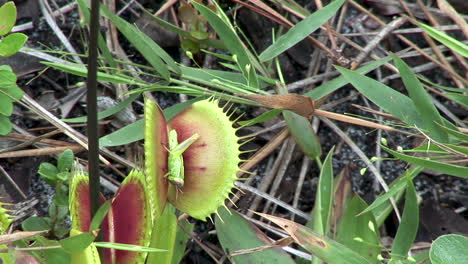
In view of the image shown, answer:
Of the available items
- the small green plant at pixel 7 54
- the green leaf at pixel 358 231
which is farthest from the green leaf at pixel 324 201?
the small green plant at pixel 7 54

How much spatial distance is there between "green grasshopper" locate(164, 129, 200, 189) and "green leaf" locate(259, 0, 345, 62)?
0.54m

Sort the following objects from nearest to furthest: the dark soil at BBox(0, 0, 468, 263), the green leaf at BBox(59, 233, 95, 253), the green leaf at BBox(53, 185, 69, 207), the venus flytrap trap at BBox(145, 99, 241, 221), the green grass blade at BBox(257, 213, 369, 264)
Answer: the green leaf at BBox(59, 233, 95, 253), the venus flytrap trap at BBox(145, 99, 241, 221), the green grass blade at BBox(257, 213, 369, 264), the green leaf at BBox(53, 185, 69, 207), the dark soil at BBox(0, 0, 468, 263)

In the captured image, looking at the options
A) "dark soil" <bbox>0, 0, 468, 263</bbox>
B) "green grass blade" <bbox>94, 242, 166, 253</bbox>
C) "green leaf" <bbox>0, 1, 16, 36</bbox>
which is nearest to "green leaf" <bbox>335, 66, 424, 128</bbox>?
"dark soil" <bbox>0, 0, 468, 263</bbox>

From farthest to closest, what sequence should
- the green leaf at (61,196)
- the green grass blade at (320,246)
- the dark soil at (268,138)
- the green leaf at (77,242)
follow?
1. the dark soil at (268,138)
2. the green leaf at (61,196)
3. the green grass blade at (320,246)
4. the green leaf at (77,242)

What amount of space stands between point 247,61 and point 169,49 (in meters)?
0.43

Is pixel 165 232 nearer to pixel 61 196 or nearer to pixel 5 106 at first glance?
pixel 61 196

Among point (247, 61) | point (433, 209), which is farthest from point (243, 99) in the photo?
point (433, 209)

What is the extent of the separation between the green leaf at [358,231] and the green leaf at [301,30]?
0.44 m

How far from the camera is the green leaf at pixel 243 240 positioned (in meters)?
1.35

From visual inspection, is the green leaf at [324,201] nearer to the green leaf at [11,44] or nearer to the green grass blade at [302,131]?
the green grass blade at [302,131]

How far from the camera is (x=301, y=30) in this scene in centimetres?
164

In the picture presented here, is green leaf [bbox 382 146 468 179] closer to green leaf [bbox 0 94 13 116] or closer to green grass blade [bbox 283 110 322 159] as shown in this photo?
green grass blade [bbox 283 110 322 159]

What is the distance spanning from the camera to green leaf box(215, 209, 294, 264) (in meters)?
1.35

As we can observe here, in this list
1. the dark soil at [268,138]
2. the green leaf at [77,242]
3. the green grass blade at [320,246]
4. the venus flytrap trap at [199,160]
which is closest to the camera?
the green leaf at [77,242]
